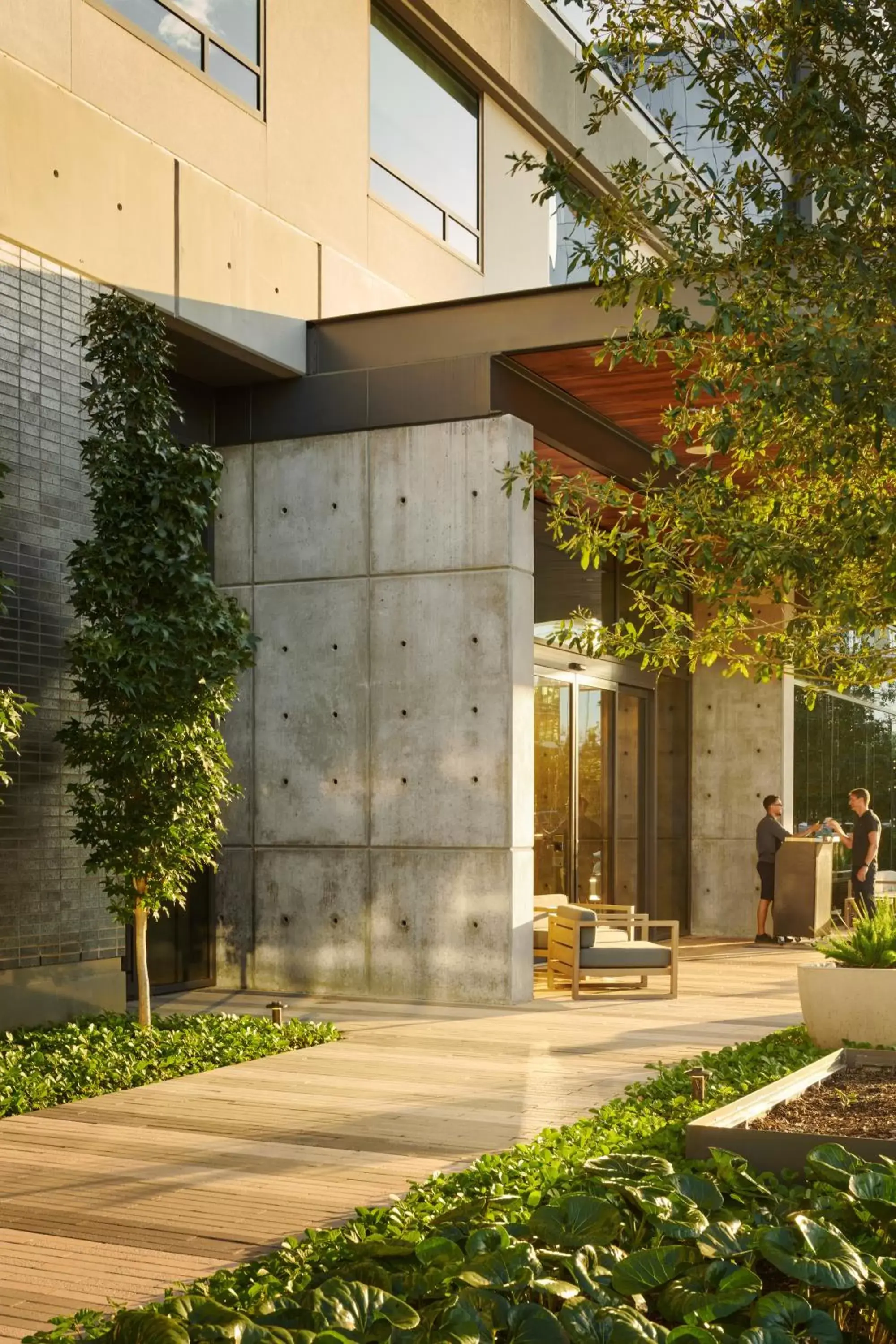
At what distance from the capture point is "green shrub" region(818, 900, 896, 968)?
8.84 meters

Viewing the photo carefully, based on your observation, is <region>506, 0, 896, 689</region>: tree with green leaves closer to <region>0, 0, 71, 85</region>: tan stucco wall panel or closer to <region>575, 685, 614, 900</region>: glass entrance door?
<region>0, 0, 71, 85</region>: tan stucco wall panel

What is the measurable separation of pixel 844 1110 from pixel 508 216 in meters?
12.1

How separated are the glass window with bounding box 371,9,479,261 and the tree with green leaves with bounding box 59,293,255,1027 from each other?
5.51 meters

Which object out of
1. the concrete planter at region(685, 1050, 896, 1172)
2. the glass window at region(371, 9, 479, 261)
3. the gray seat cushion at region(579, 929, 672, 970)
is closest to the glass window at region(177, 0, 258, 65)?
the glass window at region(371, 9, 479, 261)

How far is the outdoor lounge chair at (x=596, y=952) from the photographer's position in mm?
11938

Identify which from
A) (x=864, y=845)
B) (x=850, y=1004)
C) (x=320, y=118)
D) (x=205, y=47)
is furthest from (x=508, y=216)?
(x=850, y=1004)

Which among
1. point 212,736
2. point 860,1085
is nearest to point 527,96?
point 212,736

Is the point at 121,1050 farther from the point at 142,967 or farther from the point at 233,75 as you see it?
the point at 233,75

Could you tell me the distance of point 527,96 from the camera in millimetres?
16234

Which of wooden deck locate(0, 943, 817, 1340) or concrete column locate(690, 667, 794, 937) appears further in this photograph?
concrete column locate(690, 667, 794, 937)

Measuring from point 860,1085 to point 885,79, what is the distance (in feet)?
14.5

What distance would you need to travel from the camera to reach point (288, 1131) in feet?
23.1

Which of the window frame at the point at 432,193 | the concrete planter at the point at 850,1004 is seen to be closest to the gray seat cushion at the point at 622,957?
the concrete planter at the point at 850,1004

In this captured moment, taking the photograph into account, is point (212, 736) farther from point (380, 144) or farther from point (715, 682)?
point (715, 682)
